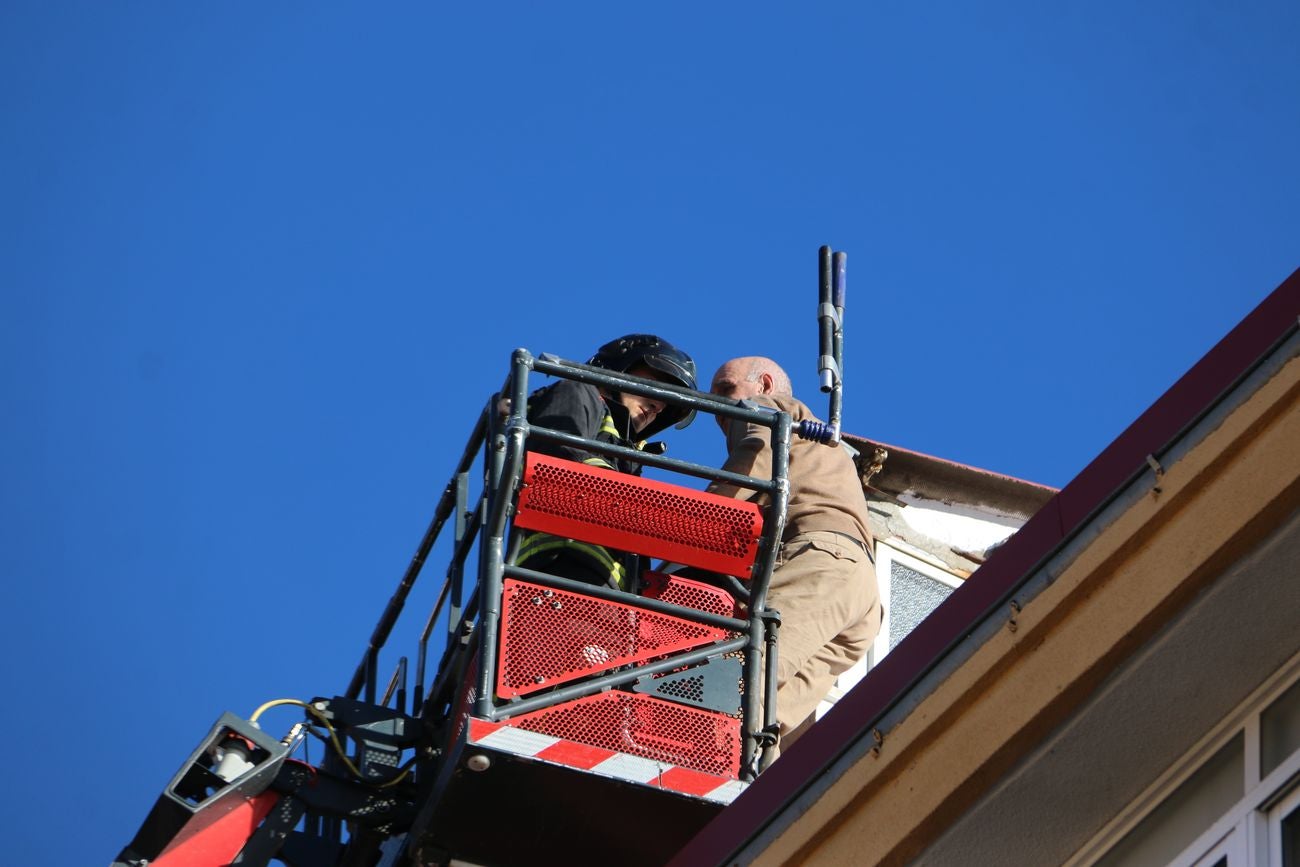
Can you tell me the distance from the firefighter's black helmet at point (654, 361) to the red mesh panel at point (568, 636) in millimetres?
1572

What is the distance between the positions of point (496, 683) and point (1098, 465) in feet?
10.3

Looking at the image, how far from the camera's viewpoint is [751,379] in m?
11.0

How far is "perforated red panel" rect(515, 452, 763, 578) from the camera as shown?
7754 mm

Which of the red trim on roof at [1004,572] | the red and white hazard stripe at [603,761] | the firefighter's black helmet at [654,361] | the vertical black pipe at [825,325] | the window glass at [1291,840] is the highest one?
the vertical black pipe at [825,325]

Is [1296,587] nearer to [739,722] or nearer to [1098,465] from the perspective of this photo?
[1098,465]

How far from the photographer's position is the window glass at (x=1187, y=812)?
4637 millimetres

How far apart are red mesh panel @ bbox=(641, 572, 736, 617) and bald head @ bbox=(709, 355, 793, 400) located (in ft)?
A: 9.15

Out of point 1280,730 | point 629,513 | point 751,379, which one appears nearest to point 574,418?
point 629,513

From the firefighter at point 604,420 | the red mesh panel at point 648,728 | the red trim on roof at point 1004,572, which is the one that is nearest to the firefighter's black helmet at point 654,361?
the firefighter at point 604,420

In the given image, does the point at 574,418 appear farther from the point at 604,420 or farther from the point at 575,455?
the point at 604,420

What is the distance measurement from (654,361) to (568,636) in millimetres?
1906

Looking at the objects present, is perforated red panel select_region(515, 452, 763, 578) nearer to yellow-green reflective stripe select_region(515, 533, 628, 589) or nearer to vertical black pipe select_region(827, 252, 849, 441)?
yellow-green reflective stripe select_region(515, 533, 628, 589)

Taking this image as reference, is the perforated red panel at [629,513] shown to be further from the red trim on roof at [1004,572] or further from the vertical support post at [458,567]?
the red trim on roof at [1004,572]

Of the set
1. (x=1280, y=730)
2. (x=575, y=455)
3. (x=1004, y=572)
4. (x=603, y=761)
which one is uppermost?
(x=575, y=455)
